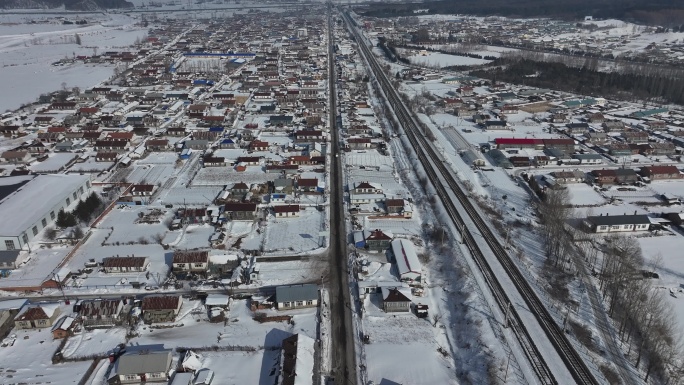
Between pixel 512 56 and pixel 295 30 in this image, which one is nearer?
pixel 512 56

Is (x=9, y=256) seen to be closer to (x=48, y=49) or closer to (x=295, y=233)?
(x=295, y=233)

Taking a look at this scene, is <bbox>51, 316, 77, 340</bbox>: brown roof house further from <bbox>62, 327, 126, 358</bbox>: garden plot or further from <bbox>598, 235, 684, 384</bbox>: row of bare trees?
<bbox>598, 235, 684, 384</bbox>: row of bare trees

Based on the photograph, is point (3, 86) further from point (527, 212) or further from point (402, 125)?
point (527, 212)

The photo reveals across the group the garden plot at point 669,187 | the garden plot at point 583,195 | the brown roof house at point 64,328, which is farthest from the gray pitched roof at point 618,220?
the brown roof house at point 64,328

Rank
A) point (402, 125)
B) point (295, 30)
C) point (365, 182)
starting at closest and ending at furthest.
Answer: point (365, 182), point (402, 125), point (295, 30)

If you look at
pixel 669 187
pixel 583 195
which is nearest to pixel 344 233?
pixel 583 195

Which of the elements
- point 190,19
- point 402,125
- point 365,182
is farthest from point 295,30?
point 365,182
